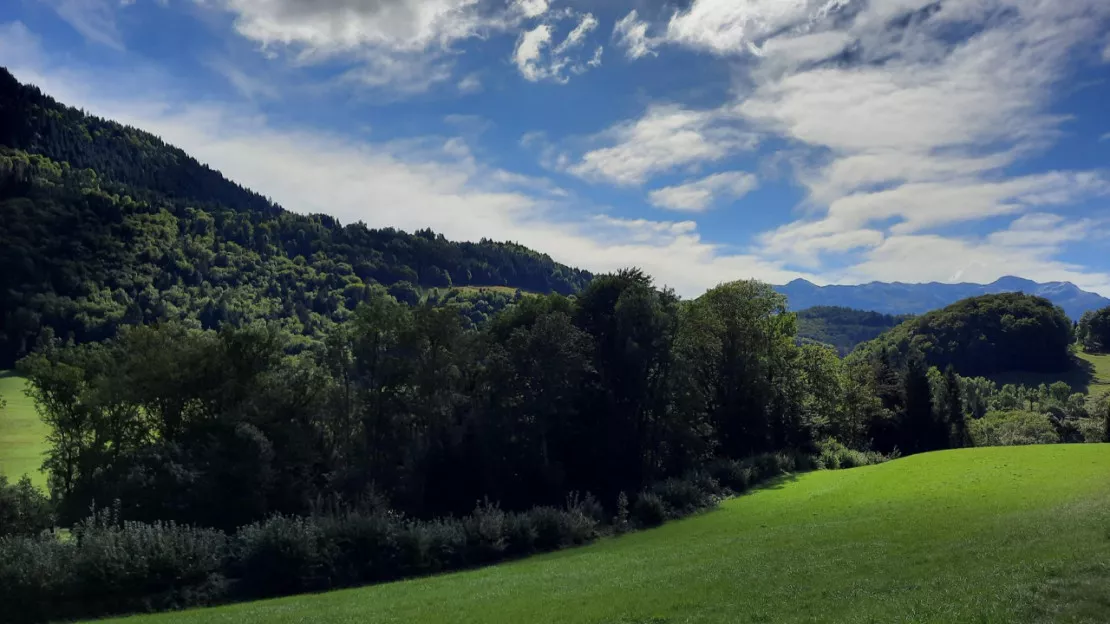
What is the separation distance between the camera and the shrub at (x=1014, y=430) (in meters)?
84.8

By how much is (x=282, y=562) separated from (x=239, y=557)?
5.80 feet

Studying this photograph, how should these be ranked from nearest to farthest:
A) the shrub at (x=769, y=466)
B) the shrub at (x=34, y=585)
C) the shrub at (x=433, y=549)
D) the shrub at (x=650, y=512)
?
1. the shrub at (x=34, y=585)
2. the shrub at (x=433, y=549)
3. the shrub at (x=650, y=512)
4. the shrub at (x=769, y=466)

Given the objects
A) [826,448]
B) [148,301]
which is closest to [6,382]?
[148,301]

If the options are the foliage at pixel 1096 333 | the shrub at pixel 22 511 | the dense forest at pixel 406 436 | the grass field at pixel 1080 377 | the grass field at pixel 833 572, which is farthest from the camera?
the foliage at pixel 1096 333

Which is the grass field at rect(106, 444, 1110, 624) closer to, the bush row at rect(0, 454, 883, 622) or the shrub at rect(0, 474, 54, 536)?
the bush row at rect(0, 454, 883, 622)

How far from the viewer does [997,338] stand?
6757 inches

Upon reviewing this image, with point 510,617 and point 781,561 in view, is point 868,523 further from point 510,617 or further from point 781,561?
point 510,617

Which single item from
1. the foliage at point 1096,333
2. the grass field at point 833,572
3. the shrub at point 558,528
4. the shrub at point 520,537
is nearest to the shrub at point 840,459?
the grass field at point 833,572

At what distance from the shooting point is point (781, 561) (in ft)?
51.7

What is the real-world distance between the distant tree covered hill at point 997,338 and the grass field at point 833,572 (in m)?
156

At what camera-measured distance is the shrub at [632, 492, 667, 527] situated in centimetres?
3216

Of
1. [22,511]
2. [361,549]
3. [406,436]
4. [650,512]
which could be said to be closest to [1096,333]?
[650,512]

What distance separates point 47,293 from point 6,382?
3335cm

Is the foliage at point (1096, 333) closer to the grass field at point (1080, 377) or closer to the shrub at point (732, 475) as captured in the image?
the grass field at point (1080, 377)
